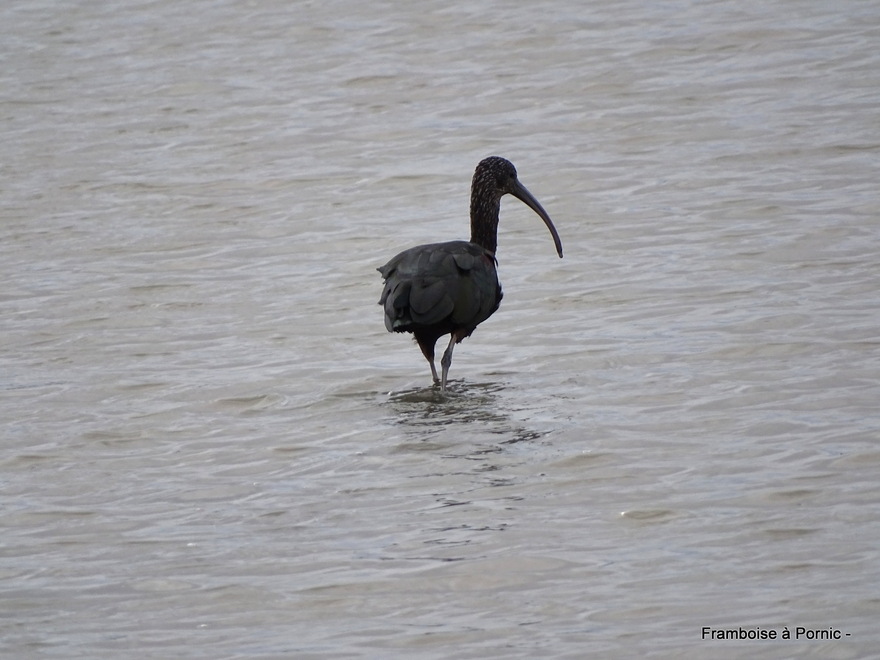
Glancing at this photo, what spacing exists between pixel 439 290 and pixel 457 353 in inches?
64.3

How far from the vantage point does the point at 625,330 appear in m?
11.0

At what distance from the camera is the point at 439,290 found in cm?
959

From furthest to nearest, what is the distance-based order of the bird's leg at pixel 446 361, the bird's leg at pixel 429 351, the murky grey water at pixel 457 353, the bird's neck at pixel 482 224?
the bird's neck at pixel 482 224 < the bird's leg at pixel 429 351 < the bird's leg at pixel 446 361 < the murky grey water at pixel 457 353

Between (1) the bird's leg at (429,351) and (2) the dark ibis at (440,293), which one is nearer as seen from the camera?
(2) the dark ibis at (440,293)

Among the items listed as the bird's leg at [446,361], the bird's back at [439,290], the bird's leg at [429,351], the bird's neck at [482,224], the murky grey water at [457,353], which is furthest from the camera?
the bird's neck at [482,224]

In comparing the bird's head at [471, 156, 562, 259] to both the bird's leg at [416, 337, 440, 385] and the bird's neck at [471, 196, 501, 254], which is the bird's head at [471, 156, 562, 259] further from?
the bird's leg at [416, 337, 440, 385]

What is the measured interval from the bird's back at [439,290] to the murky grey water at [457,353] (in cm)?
47

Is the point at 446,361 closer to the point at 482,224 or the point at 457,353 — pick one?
the point at 457,353

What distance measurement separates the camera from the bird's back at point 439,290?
949 centimetres

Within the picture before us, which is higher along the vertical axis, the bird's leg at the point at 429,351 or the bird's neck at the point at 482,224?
the bird's neck at the point at 482,224

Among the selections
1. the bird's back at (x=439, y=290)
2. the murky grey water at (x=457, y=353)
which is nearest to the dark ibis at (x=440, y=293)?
the bird's back at (x=439, y=290)

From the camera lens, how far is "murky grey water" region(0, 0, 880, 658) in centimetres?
617

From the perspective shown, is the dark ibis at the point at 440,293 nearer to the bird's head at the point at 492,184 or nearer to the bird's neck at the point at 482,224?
the bird's neck at the point at 482,224

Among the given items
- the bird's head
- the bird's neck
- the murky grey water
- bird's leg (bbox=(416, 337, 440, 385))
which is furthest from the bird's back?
the bird's head
